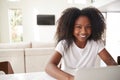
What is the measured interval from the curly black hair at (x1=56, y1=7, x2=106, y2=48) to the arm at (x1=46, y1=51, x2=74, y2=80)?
13 cm

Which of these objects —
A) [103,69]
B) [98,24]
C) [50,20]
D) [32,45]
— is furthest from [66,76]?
[50,20]

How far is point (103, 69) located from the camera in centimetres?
→ 55

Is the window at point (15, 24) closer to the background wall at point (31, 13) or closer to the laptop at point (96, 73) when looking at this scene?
the background wall at point (31, 13)

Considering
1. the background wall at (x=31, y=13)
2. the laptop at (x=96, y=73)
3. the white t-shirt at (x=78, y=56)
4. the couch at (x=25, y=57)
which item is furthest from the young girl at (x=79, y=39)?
the background wall at (x=31, y=13)

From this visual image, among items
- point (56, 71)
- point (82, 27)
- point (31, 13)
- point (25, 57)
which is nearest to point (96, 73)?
point (56, 71)

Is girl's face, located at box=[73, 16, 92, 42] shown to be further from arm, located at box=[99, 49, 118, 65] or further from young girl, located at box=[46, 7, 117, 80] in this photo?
arm, located at box=[99, 49, 118, 65]

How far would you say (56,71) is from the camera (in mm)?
729

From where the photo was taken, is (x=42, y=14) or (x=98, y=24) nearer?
(x=98, y=24)

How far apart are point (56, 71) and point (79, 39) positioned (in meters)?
0.28

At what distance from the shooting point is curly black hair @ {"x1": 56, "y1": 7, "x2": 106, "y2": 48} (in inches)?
35.0

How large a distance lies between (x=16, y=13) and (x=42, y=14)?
93 centimetres

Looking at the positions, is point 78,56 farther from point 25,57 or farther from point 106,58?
point 25,57

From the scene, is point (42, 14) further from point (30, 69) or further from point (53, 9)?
point (30, 69)

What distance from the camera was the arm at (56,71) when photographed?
67 cm
